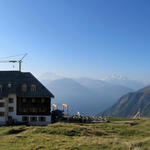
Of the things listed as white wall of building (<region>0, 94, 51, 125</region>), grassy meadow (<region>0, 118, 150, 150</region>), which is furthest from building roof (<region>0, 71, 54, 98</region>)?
grassy meadow (<region>0, 118, 150, 150</region>)

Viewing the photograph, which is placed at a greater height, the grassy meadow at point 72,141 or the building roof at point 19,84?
the building roof at point 19,84

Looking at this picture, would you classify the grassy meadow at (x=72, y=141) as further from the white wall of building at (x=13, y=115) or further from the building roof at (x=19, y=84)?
the building roof at (x=19, y=84)

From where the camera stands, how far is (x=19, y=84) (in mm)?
52188

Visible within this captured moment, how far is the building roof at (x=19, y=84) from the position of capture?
165ft

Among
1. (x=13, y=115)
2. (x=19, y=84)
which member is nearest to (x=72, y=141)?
(x=13, y=115)

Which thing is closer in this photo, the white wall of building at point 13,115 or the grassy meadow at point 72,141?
the grassy meadow at point 72,141

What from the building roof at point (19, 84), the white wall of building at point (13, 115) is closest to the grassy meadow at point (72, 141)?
the white wall of building at point (13, 115)

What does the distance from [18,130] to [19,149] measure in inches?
573

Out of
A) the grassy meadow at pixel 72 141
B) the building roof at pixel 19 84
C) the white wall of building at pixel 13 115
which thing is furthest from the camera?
the building roof at pixel 19 84

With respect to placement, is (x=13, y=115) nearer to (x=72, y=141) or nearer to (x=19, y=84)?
(x=19, y=84)

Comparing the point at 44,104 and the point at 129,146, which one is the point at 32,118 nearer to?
the point at 44,104

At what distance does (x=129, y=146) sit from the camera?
2011cm

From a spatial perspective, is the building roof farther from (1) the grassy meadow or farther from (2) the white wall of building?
(1) the grassy meadow

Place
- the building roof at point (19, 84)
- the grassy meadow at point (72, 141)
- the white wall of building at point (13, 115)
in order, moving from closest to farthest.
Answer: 1. the grassy meadow at point (72, 141)
2. the white wall of building at point (13, 115)
3. the building roof at point (19, 84)
